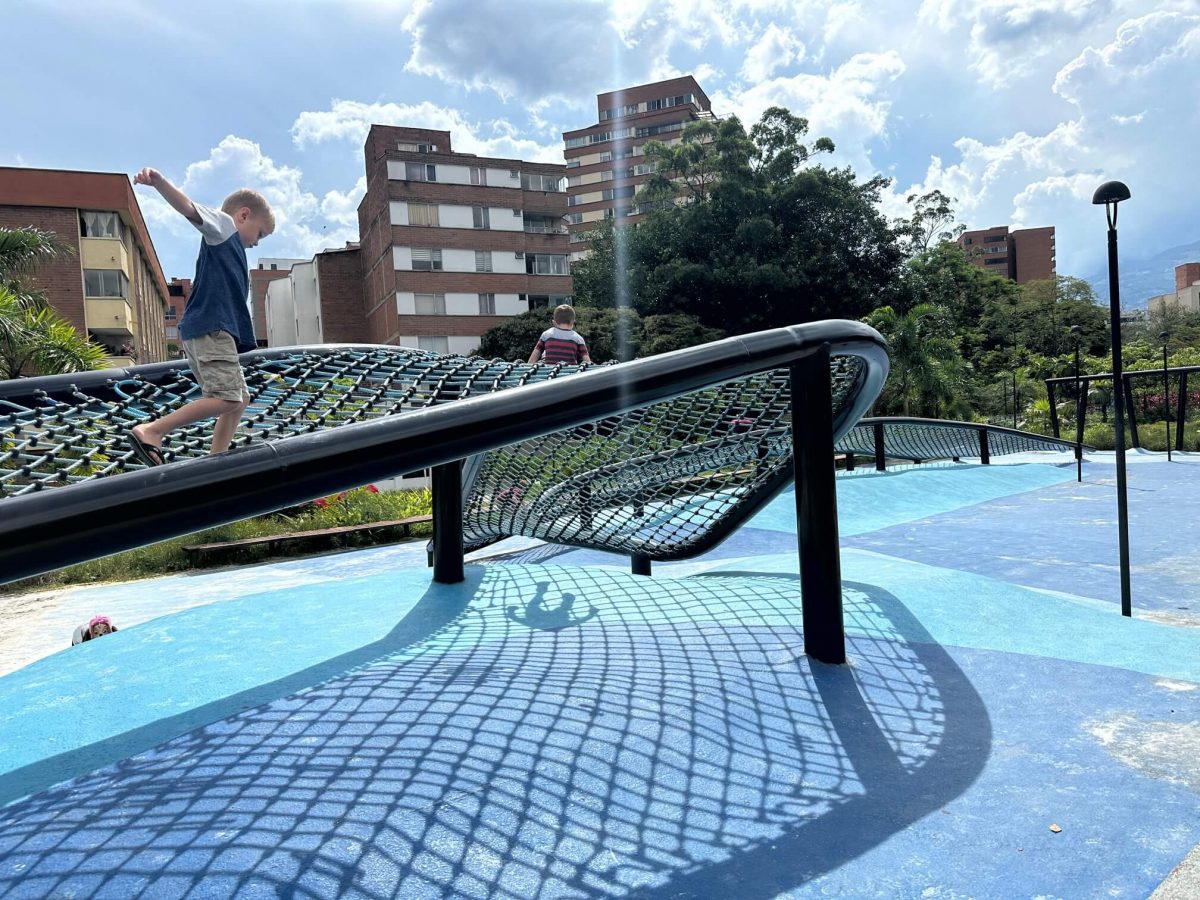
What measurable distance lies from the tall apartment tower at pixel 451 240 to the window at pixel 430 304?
42 mm

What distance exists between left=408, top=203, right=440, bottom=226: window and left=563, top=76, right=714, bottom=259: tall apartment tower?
36005 millimetres

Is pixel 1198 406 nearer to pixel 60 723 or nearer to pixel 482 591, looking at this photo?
pixel 482 591

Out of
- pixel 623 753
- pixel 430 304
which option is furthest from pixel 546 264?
pixel 623 753

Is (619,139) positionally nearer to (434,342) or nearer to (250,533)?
(434,342)

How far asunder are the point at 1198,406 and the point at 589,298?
23.7 m

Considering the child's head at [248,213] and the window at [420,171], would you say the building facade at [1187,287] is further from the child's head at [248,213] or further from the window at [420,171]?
the child's head at [248,213]

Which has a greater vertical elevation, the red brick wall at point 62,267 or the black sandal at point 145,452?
the red brick wall at point 62,267

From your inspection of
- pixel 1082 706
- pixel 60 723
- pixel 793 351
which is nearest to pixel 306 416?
pixel 60 723

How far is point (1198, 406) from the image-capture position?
2198cm

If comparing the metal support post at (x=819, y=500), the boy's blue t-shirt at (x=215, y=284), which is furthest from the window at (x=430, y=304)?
the boy's blue t-shirt at (x=215, y=284)

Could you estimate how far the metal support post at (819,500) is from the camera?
359 cm

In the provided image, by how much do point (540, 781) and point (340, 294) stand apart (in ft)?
135

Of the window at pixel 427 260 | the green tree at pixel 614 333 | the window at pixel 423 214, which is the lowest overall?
the green tree at pixel 614 333

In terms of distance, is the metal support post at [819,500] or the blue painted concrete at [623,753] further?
the metal support post at [819,500]
